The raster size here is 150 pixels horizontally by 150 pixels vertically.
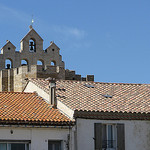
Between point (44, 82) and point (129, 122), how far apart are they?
531 centimetres

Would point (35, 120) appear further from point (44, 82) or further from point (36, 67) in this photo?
point (36, 67)

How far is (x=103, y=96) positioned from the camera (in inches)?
1119

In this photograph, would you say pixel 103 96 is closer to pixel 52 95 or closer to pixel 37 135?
pixel 52 95

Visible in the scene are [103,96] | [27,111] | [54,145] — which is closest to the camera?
[54,145]

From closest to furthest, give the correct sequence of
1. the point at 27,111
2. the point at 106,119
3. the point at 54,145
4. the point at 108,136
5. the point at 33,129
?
the point at 33,129, the point at 54,145, the point at 27,111, the point at 106,119, the point at 108,136

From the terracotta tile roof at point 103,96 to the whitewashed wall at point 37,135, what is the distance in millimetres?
1294

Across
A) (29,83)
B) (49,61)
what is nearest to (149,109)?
(29,83)

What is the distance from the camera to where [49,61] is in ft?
257

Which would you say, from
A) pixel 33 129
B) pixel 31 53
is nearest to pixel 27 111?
pixel 33 129

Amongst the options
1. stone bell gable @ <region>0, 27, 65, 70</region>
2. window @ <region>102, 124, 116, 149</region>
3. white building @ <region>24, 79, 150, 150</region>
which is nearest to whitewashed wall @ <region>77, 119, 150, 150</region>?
white building @ <region>24, 79, 150, 150</region>

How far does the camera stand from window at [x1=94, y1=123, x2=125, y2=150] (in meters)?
26.1

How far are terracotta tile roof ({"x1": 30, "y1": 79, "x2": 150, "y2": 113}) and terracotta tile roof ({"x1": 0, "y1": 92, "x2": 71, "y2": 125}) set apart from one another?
0.68 meters

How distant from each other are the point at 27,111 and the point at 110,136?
12.0 ft

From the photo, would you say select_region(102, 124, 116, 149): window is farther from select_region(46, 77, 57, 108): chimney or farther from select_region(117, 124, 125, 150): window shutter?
select_region(46, 77, 57, 108): chimney
